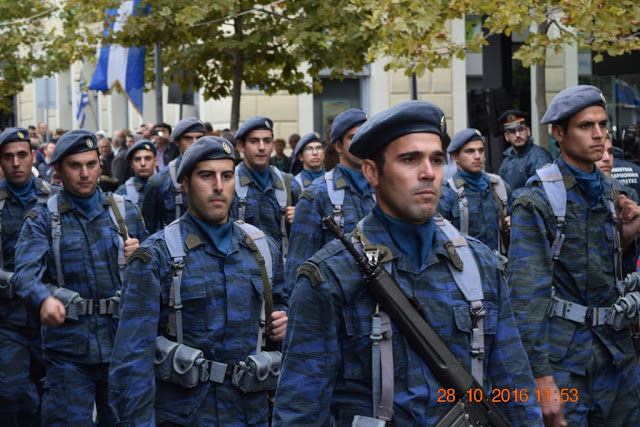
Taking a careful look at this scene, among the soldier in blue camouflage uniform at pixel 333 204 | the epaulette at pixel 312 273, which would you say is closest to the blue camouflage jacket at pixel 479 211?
the soldier in blue camouflage uniform at pixel 333 204

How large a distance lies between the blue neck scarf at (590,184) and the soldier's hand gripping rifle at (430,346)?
2.25m

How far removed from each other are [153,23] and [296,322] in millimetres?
14725

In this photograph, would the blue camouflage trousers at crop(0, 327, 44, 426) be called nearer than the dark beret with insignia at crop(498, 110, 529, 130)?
Yes

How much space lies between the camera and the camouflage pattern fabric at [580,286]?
5.45 m

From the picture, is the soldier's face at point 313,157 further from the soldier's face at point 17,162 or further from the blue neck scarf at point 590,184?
the blue neck scarf at point 590,184

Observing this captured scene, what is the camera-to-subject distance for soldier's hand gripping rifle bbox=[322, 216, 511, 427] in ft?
11.8

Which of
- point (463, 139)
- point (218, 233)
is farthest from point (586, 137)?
point (463, 139)

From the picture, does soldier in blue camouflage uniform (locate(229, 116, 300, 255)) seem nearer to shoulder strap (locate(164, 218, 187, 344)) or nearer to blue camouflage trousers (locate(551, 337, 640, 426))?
shoulder strap (locate(164, 218, 187, 344))

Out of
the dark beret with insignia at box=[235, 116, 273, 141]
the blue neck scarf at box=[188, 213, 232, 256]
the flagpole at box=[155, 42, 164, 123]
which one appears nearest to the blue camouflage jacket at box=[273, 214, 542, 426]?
the blue neck scarf at box=[188, 213, 232, 256]

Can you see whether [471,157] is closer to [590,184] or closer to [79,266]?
[79,266]

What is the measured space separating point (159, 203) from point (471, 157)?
2871 mm

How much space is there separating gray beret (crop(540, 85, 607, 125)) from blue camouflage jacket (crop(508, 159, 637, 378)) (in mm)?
218

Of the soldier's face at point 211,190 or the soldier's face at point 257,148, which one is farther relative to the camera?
the soldier's face at point 257,148

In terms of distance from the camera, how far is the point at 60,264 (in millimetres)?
7117
